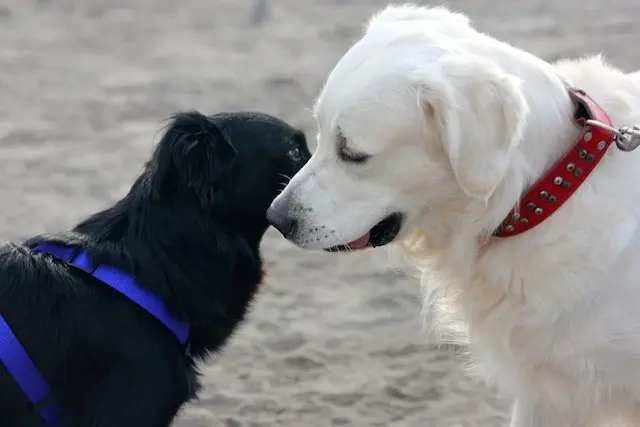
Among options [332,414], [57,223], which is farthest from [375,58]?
[57,223]

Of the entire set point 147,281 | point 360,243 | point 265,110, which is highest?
point 360,243

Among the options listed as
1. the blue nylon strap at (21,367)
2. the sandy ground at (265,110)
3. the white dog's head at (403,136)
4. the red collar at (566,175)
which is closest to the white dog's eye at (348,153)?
the white dog's head at (403,136)

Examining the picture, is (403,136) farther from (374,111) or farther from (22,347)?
(22,347)

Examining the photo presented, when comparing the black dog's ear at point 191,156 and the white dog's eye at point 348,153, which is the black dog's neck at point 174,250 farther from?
the white dog's eye at point 348,153

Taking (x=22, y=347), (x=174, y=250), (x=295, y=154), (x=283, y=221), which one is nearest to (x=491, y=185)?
(x=283, y=221)

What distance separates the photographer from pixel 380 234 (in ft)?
8.09

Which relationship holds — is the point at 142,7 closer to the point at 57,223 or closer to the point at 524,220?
the point at 57,223

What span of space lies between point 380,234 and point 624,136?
693mm

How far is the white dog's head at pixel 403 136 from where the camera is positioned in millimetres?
2143

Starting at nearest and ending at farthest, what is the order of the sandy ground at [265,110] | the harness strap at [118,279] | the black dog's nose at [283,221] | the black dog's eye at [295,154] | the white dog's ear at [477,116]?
1. the white dog's ear at [477,116]
2. the black dog's nose at [283,221]
3. the harness strap at [118,279]
4. the black dog's eye at [295,154]
5. the sandy ground at [265,110]

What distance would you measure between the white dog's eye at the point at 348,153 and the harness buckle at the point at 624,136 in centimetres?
59

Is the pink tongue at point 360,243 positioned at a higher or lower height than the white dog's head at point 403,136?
lower

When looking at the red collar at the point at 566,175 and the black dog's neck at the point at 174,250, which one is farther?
the black dog's neck at the point at 174,250

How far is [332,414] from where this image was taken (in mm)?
3291
